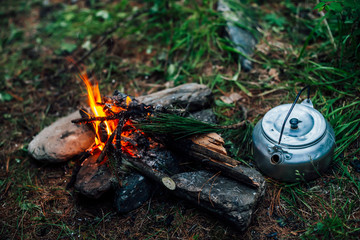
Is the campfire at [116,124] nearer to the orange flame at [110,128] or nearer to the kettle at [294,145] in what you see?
the orange flame at [110,128]

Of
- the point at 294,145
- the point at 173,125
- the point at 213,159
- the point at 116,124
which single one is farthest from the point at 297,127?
the point at 116,124

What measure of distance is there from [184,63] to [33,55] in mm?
2641

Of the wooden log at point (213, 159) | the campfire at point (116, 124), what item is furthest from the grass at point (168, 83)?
the campfire at point (116, 124)

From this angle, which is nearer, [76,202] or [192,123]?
[192,123]

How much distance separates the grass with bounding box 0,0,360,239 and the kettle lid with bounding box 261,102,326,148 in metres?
0.40

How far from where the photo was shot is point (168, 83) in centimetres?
383

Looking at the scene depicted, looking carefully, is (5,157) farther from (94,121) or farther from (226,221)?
(226,221)

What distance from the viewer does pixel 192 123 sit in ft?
8.10

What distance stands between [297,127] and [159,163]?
4.02 feet

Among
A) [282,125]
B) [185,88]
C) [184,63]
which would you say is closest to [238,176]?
[282,125]

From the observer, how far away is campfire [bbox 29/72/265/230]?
226 cm

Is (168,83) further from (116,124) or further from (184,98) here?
(116,124)

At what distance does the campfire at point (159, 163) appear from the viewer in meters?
2.26

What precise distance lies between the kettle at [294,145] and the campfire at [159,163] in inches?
7.5
